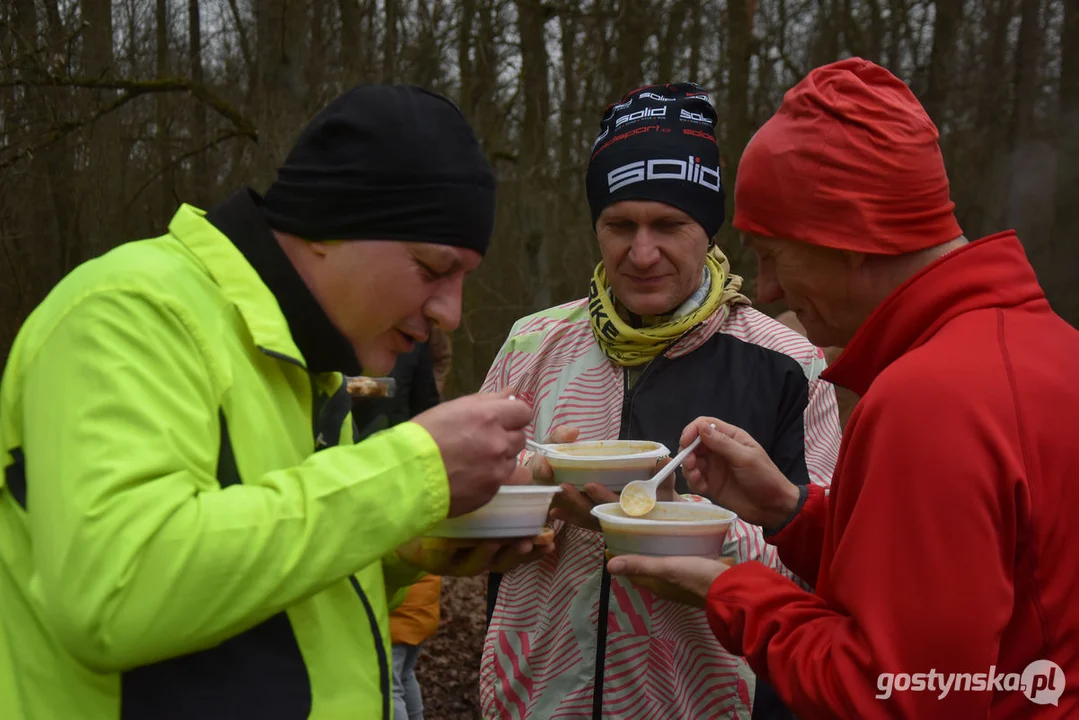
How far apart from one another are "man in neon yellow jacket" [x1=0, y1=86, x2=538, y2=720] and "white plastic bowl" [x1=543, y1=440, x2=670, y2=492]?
0.71 metres

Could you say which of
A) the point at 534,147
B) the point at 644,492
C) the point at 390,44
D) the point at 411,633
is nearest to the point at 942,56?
the point at 534,147

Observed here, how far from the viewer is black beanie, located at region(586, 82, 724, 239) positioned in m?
2.77

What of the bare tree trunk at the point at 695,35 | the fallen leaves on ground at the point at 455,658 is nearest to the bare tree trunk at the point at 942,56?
the bare tree trunk at the point at 695,35

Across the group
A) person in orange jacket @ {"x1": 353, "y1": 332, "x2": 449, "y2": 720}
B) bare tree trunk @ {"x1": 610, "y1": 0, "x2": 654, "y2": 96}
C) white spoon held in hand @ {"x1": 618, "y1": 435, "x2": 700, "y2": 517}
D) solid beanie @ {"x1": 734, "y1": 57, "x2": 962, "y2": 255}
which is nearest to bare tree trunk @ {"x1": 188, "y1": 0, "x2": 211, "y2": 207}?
bare tree trunk @ {"x1": 610, "y1": 0, "x2": 654, "y2": 96}

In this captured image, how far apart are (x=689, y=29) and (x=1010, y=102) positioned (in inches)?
133

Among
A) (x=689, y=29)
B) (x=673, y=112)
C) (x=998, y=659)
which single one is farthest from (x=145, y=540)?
(x=689, y=29)

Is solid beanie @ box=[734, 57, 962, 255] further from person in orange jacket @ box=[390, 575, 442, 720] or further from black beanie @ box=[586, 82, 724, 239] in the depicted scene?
person in orange jacket @ box=[390, 575, 442, 720]

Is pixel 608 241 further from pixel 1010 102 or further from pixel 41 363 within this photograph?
pixel 1010 102

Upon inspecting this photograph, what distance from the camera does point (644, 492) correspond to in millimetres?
2336

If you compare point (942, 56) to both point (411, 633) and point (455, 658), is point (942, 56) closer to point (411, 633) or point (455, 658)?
point (455, 658)

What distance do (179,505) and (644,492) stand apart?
1.33 metres

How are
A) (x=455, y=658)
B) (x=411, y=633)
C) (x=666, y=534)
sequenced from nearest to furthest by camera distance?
(x=666, y=534)
(x=411, y=633)
(x=455, y=658)

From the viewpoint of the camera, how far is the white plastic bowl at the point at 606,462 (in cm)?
234

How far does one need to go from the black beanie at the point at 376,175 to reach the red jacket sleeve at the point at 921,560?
836mm
